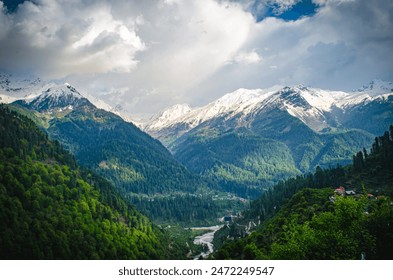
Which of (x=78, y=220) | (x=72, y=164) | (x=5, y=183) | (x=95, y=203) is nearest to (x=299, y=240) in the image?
(x=78, y=220)

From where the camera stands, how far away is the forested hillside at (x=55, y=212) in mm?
86625

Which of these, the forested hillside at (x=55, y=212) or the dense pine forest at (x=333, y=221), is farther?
the forested hillside at (x=55, y=212)

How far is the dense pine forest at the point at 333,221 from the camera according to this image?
4430cm

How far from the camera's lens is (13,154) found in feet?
422

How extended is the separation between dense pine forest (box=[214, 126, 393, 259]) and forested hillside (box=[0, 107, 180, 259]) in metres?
34.8

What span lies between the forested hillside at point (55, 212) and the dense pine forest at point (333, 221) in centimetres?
3475

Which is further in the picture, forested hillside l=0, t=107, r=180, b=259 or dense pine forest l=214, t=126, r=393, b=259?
forested hillside l=0, t=107, r=180, b=259

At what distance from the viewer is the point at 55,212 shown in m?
108

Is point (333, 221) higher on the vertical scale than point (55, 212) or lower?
lower

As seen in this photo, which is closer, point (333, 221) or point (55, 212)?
point (333, 221)

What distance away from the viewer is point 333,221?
4928cm

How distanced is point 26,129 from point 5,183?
215 feet

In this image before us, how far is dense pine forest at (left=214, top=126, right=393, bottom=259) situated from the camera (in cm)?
4430

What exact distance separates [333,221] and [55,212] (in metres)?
84.6
